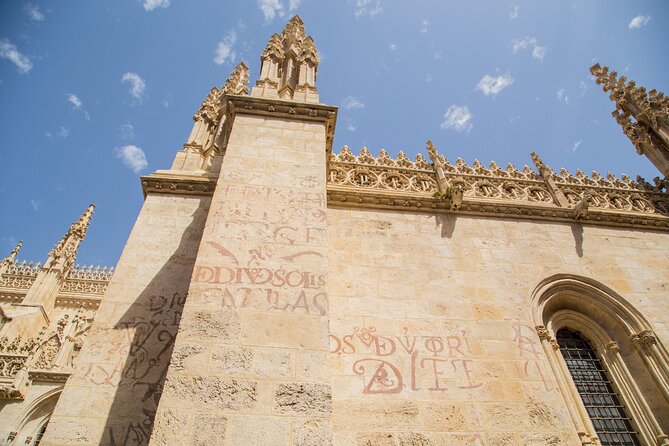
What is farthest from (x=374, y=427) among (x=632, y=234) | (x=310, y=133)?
(x=632, y=234)

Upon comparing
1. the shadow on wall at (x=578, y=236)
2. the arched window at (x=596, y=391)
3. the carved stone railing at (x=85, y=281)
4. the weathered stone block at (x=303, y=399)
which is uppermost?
the carved stone railing at (x=85, y=281)

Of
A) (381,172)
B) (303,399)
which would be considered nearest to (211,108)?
(381,172)

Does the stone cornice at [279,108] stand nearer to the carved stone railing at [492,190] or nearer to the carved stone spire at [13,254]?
the carved stone railing at [492,190]

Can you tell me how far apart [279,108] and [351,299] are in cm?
357

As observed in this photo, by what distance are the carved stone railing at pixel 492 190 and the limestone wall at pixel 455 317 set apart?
295 mm

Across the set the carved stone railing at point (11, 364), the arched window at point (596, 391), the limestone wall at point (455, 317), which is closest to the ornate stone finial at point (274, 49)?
the limestone wall at point (455, 317)

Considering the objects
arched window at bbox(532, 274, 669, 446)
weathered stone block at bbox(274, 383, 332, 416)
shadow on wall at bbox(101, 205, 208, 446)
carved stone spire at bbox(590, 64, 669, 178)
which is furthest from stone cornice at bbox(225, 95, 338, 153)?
carved stone spire at bbox(590, 64, 669, 178)

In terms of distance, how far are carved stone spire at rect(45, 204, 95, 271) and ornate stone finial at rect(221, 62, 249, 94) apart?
49.4ft

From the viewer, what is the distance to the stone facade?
363 centimetres

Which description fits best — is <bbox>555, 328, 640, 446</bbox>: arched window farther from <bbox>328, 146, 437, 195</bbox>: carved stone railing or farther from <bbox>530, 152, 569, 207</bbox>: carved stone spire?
<bbox>328, 146, 437, 195</bbox>: carved stone railing

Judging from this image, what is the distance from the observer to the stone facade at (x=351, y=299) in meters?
3.63

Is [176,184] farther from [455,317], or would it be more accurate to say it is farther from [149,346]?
[455,317]

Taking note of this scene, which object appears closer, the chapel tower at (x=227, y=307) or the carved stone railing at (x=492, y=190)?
the chapel tower at (x=227, y=307)

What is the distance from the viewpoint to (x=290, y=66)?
870 cm
